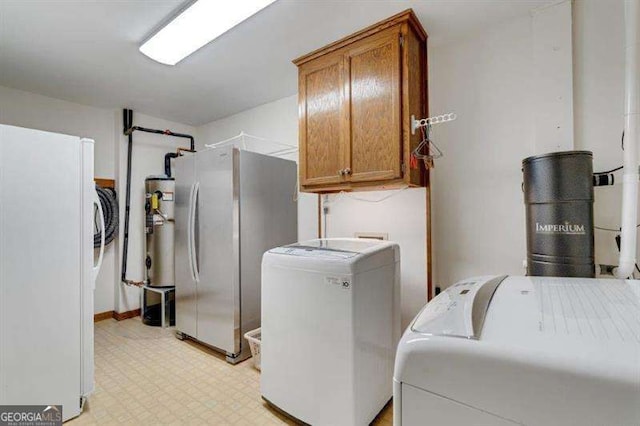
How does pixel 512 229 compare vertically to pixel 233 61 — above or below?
below

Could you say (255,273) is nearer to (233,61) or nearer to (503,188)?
(233,61)

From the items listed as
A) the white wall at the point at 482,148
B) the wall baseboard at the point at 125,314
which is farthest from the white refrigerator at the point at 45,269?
the white wall at the point at 482,148

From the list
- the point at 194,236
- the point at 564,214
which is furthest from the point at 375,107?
the point at 194,236

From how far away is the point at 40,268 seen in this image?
169cm

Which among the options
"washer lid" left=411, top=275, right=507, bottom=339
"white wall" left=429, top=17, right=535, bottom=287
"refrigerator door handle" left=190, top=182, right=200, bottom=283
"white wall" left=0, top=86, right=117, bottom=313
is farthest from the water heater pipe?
"white wall" left=0, top=86, right=117, bottom=313

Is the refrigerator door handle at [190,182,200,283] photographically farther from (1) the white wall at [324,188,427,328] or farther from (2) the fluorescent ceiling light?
(1) the white wall at [324,188,427,328]

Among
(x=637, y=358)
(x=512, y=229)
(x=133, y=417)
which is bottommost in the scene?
(x=133, y=417)

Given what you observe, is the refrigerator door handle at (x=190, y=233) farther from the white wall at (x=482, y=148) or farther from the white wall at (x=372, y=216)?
the white wall at (x=482, y=148)

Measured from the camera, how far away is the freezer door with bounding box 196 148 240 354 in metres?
2.51

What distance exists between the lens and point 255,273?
2.68m

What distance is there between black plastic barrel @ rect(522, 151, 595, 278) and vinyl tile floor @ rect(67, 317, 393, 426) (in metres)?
1.30

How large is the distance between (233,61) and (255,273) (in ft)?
6.04

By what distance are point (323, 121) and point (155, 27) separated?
1309mm

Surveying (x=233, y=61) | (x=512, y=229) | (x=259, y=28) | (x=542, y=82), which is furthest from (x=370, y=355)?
(x=233, y=61)
